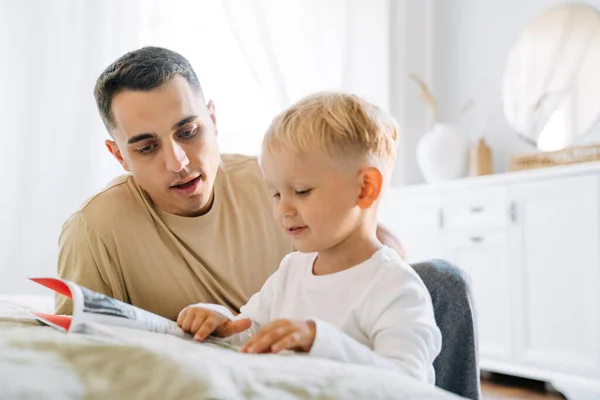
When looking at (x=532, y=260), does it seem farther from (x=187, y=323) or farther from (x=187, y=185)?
(x=187, y=323)

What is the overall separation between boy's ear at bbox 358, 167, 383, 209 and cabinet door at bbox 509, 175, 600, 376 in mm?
2055

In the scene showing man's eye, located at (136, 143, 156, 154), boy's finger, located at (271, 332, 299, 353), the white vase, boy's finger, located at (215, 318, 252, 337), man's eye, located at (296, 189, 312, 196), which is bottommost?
the white vase

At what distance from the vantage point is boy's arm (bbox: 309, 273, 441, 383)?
2.93 feet

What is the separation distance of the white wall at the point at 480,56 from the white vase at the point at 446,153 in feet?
0.78

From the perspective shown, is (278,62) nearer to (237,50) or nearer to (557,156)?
(237,50)

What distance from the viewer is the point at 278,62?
13.4ft

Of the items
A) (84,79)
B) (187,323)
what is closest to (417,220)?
(84,79)

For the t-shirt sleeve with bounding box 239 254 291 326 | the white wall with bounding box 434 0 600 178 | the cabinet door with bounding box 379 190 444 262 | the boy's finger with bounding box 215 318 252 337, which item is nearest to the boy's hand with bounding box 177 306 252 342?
the boy's finger with bounding box 215 318 252 337

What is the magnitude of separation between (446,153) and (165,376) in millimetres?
3552

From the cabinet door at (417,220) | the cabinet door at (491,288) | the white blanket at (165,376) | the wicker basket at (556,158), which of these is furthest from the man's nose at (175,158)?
the cabinet door at (417,220)

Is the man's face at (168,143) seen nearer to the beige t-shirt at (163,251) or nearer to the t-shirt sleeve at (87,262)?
the beige t-shirt at (163,251)

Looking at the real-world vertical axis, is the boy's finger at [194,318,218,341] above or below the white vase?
above

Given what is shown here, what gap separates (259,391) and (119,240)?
1.08 meters

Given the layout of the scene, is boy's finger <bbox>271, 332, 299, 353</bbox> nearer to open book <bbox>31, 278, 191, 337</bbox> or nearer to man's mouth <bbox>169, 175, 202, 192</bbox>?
open book <bbox>31, 278, 191, 337</bbox>
